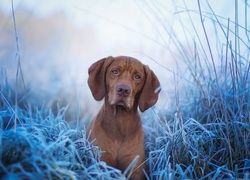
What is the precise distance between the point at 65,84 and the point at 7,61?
4.84 feet

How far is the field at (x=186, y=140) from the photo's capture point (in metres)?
2.76

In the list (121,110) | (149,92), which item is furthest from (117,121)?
(149,92)

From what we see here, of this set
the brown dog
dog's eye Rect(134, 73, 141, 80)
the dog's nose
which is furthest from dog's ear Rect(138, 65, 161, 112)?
→ the dog's nose

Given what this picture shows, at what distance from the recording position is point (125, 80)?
3.69 metres

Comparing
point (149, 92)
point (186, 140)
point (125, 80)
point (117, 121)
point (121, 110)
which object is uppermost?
point (125, 80)

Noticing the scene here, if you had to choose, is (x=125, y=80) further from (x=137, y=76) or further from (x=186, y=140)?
(x=186, y=140)

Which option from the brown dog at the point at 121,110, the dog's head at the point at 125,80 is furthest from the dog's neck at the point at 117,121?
the dog's head at the point at 125,80

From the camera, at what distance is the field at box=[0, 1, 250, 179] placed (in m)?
2.76

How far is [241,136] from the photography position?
12.4ft

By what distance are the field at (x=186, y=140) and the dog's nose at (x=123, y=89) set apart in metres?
0.54

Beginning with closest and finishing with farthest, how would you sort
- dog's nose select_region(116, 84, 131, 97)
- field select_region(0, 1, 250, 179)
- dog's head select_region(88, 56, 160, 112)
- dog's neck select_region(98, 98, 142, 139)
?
1. field select_region(0, 1, 250, 179)
2. dog's nose select_region(116, 84, 131, 97)
3. dog's head select_region(88, 56, 160, 112)
4. dog's neck select_region(98, 98, 142, 139)

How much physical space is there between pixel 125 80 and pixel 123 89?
0.50 ft

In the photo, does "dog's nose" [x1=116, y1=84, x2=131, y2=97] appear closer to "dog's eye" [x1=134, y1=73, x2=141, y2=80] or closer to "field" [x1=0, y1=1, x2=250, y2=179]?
"dog's eye" [x1=134, y1=73, x2=141, y2=80]

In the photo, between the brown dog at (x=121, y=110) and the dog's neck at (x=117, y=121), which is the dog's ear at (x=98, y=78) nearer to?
the brown dog at (x=121, y=110)
